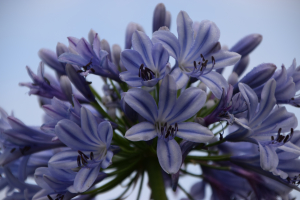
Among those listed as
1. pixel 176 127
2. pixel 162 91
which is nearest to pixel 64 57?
pixel 162 91

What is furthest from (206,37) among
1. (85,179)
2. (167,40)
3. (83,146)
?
(85,179)

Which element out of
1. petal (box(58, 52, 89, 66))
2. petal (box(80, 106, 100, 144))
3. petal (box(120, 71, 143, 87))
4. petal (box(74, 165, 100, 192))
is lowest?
petal (box(74, 165, 100, 192))

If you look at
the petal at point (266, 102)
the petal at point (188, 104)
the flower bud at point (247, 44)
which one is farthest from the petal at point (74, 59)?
the flower bud at point (247, 44)

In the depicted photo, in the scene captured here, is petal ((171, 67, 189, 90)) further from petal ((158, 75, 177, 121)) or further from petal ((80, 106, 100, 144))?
petal ((80, 106, 100, 144))

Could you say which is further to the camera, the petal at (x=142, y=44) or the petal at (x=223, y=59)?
the petal at (x=223, y=59)

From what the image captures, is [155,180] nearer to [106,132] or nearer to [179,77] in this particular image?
[106,132]

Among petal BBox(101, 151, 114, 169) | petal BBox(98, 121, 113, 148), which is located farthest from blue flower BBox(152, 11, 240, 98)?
petal BBox(101, 151, 114, 169)

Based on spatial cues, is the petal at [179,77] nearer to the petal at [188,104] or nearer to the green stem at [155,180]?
the petal at [188,104]

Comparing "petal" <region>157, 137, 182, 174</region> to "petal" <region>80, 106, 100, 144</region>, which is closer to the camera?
"petal" <region>157, 137, 182, 174</region>
